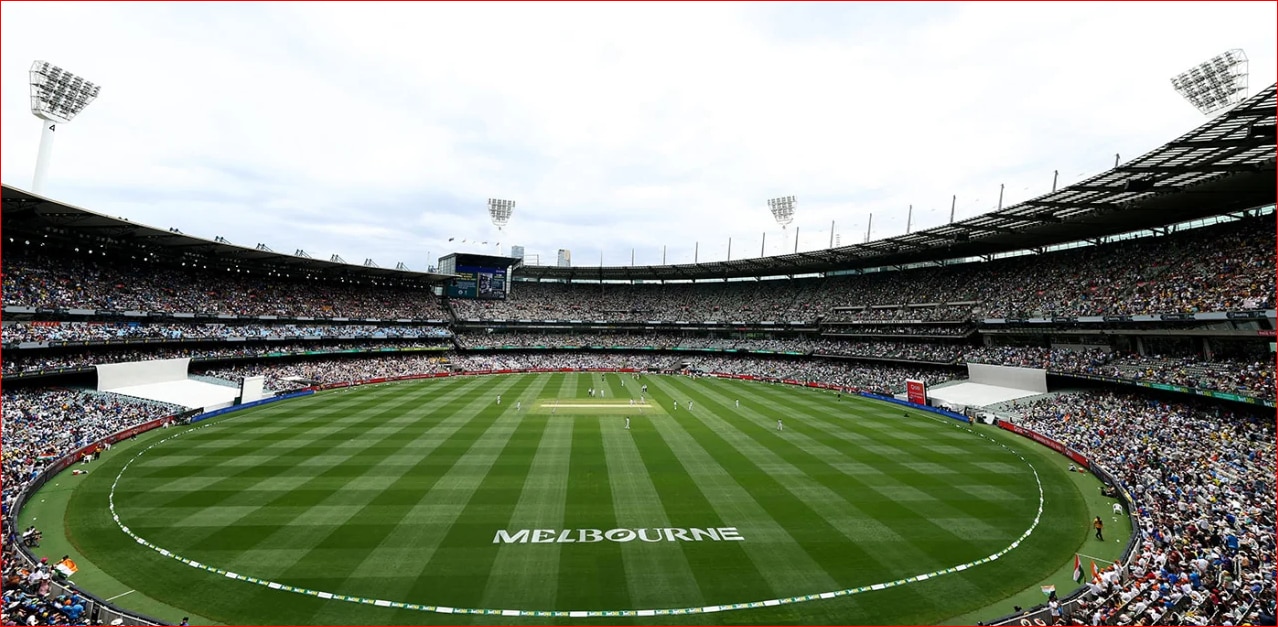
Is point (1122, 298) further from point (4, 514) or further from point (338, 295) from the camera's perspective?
point (338, 295)

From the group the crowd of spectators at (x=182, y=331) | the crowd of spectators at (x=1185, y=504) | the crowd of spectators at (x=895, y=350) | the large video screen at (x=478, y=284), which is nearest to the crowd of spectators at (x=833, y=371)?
the crowd of spectators at (x=895, y=350)

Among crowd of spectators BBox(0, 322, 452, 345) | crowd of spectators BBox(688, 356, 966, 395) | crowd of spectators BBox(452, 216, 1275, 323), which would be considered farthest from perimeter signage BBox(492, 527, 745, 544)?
crowd of spectators BBox(0, 322, 452, 345)

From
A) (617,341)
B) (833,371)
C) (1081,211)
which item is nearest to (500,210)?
(617,341)

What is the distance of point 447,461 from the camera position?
88.3ft

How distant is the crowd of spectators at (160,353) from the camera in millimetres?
35594

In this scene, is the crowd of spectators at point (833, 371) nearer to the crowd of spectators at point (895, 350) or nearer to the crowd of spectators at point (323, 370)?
the crowd of spectators at point (895, 350)

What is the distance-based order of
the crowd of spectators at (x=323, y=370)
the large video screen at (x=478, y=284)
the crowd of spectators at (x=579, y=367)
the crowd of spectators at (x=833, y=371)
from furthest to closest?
the large video screen at (x=478, y=284) → the crowd of spectators at (x=833, y=371) → the crowd of spectators at (x=579, y=367) → the crowd of spectators at (x=323, y=370)

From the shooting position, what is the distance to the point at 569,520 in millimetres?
19422

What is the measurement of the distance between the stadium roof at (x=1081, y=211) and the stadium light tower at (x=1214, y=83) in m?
6.27

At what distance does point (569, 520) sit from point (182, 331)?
160 feet

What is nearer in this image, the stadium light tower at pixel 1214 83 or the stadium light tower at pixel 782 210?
the stadium light tower at pixel 1214 83

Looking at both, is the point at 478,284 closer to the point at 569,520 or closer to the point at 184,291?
the point at 184,291

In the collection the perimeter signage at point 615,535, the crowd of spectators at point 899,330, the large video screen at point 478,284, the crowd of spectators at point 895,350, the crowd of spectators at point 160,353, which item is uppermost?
the large video screen at point 478,284

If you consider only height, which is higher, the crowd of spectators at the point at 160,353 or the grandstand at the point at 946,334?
the grandstand at the point at 946,334
